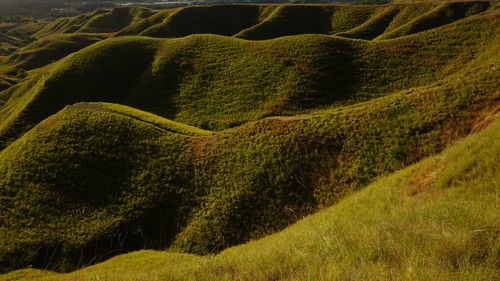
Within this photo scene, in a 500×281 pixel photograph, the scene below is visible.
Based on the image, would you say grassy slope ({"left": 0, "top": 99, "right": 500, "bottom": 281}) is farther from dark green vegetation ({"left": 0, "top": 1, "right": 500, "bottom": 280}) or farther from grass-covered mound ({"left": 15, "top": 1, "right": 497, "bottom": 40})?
grass-covered mound ({"left": 15, "top": 1, "right": 497, "bottom": 40})

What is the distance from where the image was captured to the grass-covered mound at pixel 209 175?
2186cm

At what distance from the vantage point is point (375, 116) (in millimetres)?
26016

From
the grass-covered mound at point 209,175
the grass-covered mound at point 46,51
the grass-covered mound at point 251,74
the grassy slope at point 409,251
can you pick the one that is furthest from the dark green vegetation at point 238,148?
the grass-covered mound at point 46,51

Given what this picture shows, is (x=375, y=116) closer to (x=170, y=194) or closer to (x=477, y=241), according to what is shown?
(x=170, y=194)

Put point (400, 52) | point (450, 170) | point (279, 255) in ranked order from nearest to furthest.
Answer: point (279, 255)
point (450, 170)
point (400, 52)

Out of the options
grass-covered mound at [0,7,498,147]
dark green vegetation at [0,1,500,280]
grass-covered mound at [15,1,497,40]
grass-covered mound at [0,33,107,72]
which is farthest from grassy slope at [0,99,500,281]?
grass-covered mound at [0,33,107,72]

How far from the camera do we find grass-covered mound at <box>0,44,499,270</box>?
71.7 feet

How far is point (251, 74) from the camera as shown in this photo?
57250 millimetres

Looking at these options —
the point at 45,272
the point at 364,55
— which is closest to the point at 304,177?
the point at 45,272

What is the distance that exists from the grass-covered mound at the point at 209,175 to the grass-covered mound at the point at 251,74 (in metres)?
20.3

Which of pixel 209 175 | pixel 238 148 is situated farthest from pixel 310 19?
pixel 209 175

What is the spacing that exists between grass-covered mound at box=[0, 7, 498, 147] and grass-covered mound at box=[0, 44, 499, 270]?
66.6 feet

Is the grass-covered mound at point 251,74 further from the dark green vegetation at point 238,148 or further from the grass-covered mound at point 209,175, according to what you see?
the grass-covered mound at point 209,175

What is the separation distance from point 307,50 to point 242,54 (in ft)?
50.4
